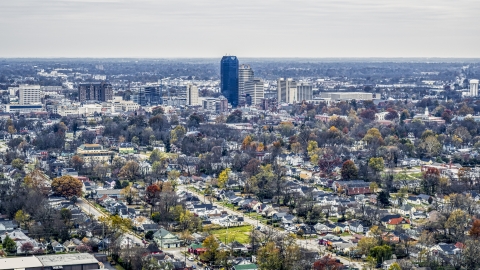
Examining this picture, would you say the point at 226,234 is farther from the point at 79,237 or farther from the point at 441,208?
the point at 441,208

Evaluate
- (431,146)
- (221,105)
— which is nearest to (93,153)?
(431,146)

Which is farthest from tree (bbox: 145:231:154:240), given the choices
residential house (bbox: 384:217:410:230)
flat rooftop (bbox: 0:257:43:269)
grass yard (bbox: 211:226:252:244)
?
residential house (bbox: 384:217:410:230)

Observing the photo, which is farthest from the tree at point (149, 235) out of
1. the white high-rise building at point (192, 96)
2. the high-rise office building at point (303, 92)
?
the high-rise office building at point (303, 92)

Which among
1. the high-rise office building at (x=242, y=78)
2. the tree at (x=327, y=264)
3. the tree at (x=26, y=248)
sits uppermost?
the high-rise office building at (x=242, y=78)

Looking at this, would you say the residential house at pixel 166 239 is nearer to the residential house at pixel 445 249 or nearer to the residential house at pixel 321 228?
the residential house at pixel 321 228

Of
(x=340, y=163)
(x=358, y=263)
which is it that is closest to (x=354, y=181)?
(x=340, y=163)
